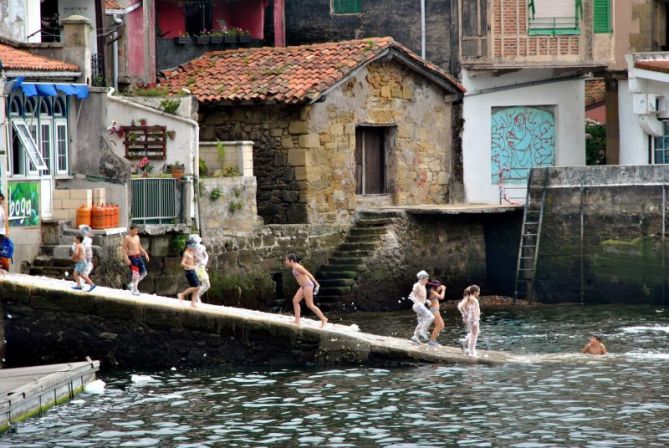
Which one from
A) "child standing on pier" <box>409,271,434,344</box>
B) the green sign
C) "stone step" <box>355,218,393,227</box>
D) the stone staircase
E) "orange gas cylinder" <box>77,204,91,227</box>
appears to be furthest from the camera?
"stone step" <box>355,218,393,227</box>

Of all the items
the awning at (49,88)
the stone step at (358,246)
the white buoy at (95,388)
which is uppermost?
the awning at (49,88)

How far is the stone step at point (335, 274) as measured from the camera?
40.4 meters

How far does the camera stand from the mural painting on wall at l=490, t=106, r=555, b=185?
45094 millimetres

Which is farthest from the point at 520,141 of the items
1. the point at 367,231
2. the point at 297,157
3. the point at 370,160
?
the point at 297,157

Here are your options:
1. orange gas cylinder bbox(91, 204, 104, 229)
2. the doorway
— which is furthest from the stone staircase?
orange gas cylinder bbox(91, 204, 104, 229)

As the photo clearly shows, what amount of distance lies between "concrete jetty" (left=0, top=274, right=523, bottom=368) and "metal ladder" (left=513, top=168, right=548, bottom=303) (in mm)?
10674

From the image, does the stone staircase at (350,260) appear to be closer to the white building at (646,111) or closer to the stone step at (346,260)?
the stone step at (346,260)

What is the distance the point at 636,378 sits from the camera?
29.7 metres

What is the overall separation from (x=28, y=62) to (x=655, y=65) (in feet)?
55.0

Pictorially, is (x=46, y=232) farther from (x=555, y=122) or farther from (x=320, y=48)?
(x=555, y=122)

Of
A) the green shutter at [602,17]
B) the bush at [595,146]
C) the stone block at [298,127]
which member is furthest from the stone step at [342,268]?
the bush at [595,146]

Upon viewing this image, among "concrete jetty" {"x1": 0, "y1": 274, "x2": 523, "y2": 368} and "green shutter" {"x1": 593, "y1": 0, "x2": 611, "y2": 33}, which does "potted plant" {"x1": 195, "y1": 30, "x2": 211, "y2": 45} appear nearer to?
"green shutter" {"x1": 593, "y1": 0, "x2": 611, "y2": 33}

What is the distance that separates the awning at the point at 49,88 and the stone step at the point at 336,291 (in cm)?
783

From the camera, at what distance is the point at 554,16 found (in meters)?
43.9
